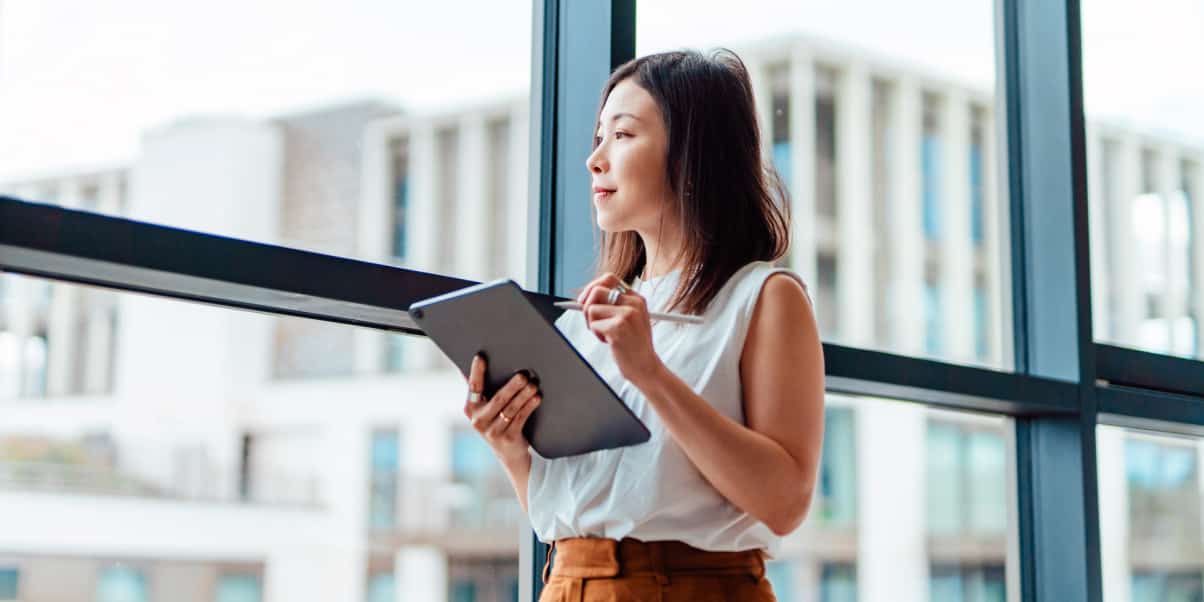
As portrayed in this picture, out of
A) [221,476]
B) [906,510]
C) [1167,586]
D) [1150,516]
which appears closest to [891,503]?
[906,510]

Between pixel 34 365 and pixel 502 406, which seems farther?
pixel 34 365

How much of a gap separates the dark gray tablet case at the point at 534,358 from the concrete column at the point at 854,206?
2040mm

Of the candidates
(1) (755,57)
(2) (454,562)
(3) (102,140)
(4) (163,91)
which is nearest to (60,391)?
(3) (102,140)

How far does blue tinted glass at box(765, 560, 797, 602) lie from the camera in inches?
97.0

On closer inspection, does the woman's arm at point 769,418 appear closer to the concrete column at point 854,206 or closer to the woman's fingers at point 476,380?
the woman's fingers at point 476,380

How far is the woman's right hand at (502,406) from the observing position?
141 cm

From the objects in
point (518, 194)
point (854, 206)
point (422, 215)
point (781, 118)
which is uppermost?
point (854, 206)

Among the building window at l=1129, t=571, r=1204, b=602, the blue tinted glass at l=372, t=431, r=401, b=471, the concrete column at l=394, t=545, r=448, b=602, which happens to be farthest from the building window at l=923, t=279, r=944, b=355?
the concrete column at l=394, t=545, r=448, b=602

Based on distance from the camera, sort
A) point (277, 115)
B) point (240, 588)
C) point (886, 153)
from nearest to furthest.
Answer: point (240, 588) → point (277, 115) → point (886, 153)

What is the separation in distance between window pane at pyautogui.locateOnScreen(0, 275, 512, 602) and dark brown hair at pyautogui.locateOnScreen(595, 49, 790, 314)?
1.82 feet

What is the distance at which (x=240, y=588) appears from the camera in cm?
185

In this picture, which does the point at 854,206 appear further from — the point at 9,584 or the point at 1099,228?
the point at 9,584

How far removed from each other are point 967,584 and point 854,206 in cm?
134

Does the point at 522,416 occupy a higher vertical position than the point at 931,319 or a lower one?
lower
